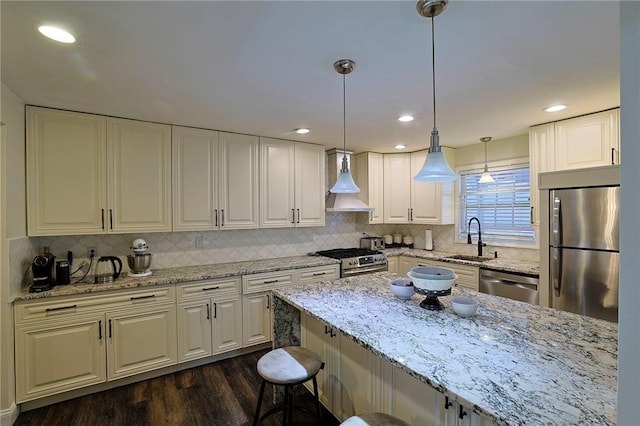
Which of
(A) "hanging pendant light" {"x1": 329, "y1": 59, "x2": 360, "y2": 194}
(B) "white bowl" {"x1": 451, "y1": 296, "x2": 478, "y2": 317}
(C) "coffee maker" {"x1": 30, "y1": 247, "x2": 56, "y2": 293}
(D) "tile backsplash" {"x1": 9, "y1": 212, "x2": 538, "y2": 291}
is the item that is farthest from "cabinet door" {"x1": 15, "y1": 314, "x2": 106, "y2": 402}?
(B) "white bowl" {"x1": 451, "y1": 296, "x2": 478, "y2": 317}

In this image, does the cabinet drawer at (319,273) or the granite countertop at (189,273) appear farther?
the cabinet drawer at (319,273)

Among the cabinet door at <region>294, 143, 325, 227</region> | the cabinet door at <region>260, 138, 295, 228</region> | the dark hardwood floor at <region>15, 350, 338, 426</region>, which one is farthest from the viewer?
the cabinet door at <region>294, 143, 325, 227</region>

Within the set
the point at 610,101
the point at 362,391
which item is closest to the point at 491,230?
the point at 610,101

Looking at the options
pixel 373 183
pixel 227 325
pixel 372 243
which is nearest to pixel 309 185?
pixel 373 183

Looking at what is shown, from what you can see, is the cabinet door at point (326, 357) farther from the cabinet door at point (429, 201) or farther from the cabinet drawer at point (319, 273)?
the cabinet door at point (429, 201)

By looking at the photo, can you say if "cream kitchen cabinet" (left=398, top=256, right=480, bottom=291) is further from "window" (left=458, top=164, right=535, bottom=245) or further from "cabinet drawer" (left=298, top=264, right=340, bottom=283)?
"cabinet drawer" (left=298, top=264, right=340, bottom=283)

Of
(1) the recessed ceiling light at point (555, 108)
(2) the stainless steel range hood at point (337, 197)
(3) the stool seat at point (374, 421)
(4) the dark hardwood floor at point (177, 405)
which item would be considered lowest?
(4) the dark hardwood floor at point (177, 405)

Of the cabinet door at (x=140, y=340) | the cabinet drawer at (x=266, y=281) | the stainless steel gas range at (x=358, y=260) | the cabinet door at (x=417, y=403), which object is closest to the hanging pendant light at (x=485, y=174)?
the stainless steel gas range at (x=358, y=260)

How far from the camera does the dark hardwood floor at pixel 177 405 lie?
7.40ft

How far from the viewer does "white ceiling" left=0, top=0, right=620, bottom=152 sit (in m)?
1.40

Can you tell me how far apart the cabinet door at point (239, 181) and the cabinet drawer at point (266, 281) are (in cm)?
60

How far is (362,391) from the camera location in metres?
1.84

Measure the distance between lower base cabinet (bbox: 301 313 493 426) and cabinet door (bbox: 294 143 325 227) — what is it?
1800 millimetres

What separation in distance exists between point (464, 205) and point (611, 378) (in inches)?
137
